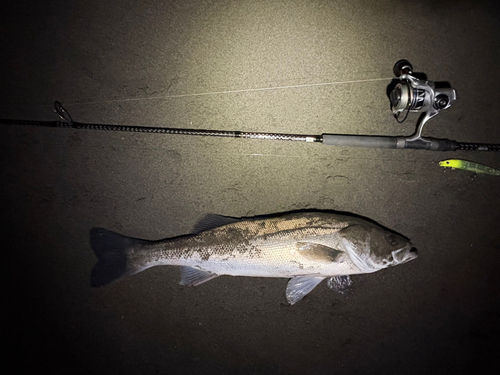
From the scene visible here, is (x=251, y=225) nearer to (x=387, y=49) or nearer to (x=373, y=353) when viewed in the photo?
(x=373, y=353)

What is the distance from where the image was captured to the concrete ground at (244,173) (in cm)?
254

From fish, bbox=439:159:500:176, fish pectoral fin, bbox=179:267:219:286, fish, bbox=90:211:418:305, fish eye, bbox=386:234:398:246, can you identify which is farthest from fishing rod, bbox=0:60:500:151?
A: fish pectoral fin, bbox=179:267:219:286

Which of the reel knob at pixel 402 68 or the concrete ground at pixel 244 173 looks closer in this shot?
the reel knob at pixel 402 68

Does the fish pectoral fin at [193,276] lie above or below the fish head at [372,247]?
below

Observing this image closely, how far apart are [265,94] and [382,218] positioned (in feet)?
5.62

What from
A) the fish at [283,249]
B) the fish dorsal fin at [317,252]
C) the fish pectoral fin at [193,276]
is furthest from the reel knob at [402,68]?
the fish pectoral fin at [193,276]

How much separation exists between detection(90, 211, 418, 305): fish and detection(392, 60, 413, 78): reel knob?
141 centimetres

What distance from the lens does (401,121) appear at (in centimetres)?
249

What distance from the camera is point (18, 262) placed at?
2711mm

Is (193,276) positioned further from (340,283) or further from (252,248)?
(340,283)

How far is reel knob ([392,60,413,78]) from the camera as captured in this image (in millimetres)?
2293

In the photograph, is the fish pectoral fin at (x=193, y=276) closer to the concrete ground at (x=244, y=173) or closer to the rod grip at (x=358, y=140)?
the concrete ground at (x=244, y=173)

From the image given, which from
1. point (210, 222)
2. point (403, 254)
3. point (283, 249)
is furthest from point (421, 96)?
point (210, 222)

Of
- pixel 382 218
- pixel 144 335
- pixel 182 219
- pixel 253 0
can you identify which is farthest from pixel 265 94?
pixel 144 335
